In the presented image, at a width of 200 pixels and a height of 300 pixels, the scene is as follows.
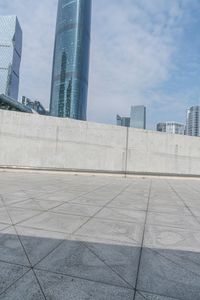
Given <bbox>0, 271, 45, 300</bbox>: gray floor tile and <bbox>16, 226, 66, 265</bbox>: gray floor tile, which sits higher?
<bbox>16, 226, 66, 265</bbox>: gray floor tile

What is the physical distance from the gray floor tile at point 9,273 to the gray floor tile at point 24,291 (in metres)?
0.08

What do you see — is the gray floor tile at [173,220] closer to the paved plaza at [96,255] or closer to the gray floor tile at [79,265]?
the paved plaza at [96,255]

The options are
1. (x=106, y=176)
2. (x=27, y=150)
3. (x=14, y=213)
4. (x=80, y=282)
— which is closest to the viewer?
(x=80, y=282)

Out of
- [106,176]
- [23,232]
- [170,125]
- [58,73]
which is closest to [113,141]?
[106,176]

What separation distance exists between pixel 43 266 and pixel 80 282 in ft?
2.06

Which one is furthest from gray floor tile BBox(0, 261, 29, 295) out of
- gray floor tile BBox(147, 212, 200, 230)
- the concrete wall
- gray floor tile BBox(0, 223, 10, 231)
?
the concrete wall

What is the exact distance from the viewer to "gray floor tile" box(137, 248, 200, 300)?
9.64 feet

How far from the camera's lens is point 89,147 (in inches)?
802

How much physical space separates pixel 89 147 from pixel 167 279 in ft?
56.9

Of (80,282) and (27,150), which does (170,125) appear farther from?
(80,282)

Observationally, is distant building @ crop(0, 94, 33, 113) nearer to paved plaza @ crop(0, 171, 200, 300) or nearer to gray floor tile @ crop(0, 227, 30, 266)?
paved plaza @ crop(0, 171, 200, 300)

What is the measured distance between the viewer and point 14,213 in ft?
20.1

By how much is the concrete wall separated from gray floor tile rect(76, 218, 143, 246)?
14.1 metres

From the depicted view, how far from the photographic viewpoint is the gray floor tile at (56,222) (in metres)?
5.11
